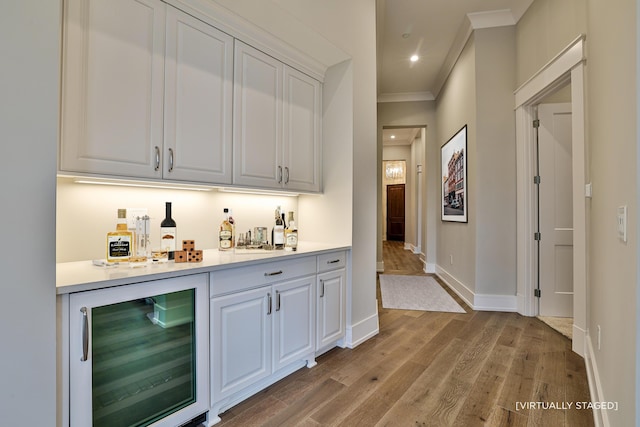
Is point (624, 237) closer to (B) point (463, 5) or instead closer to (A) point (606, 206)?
(A) point (606, 206)

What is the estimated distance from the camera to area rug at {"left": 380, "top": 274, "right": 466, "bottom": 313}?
12.0 feet

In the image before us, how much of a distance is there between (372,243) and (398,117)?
155 inches

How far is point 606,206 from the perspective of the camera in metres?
1.55

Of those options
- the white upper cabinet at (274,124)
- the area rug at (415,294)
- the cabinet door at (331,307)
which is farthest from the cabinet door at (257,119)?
the area rug at (415,294)

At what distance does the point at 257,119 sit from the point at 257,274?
112 centimetres

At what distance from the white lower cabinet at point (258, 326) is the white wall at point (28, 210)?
0.68 metres

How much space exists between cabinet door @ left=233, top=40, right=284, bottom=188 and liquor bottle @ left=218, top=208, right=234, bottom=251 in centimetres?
31

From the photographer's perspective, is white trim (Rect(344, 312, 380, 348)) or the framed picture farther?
the framed picture

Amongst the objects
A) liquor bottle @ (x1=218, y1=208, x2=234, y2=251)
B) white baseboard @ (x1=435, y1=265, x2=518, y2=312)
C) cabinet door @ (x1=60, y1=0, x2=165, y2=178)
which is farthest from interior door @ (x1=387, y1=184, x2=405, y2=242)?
cabinet door @ (x1=60, y1=0, x2=165, y2=178)

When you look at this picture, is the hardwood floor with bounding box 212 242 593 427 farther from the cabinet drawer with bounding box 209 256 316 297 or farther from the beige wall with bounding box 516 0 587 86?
the beige wall with bounding box 516 0 587 86

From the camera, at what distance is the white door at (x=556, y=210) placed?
3174 mm

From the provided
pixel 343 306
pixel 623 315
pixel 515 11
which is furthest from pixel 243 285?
pixel 515 11

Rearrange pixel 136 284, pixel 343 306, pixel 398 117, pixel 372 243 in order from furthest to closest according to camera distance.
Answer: pixel 398 117, pixel 372 243, pixel 343 306, pixel 136 284

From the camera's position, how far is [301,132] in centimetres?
247
